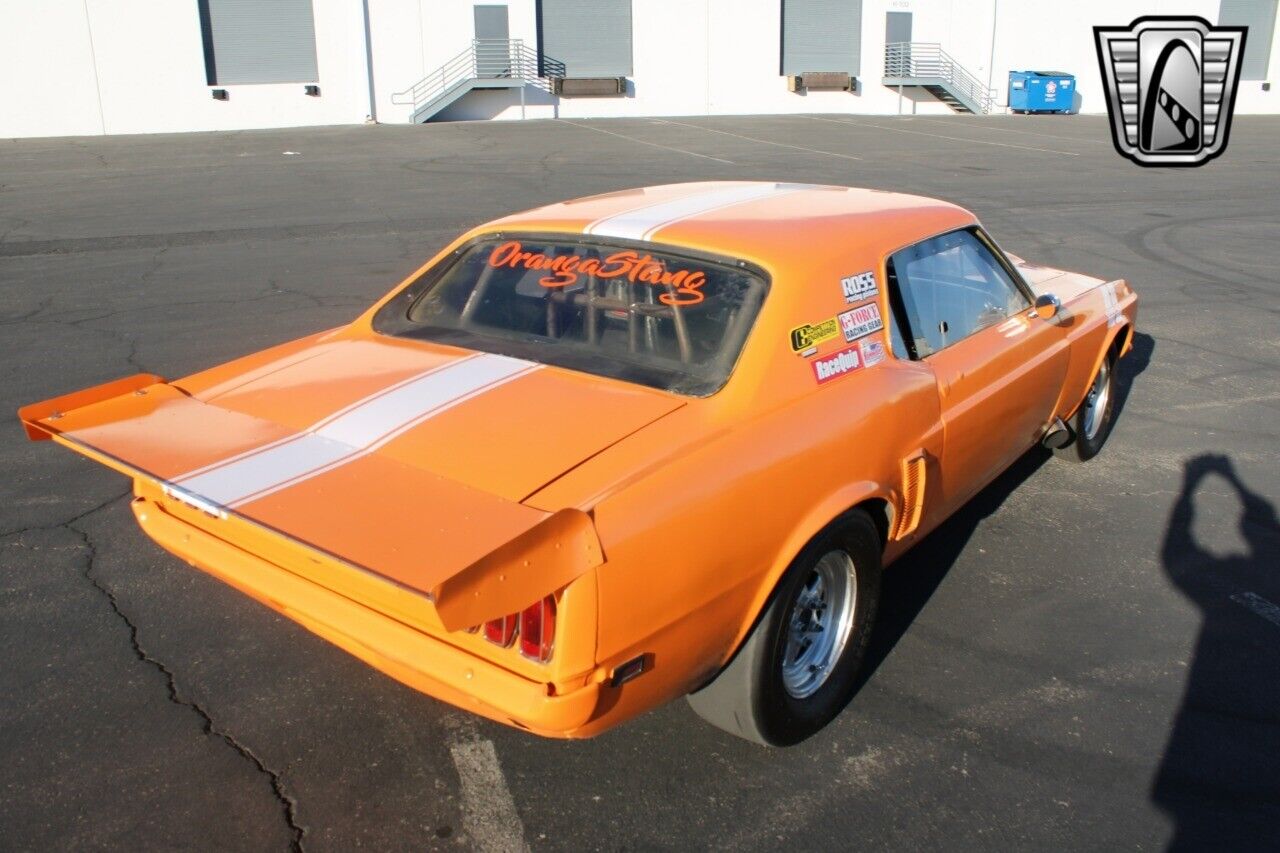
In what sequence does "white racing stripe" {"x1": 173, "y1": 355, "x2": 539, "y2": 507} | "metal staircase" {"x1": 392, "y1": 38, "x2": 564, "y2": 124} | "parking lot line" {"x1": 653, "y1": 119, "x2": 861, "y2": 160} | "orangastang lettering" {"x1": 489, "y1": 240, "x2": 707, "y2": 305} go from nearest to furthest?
"white racing stripe" {"x1": 173, "y1": 355, "x2": 539, "y2": 507}, "orangastang lettering" {"x1": 489, "y1": 240, "x2": 707, "y2": 305}, "parking lot line" {"x1": 653, "y1": 119, "x2": 861, "y2": 160}, "metal staircase" {"x1": 392, "y1": 38, "x2": 564, "y2": 124}

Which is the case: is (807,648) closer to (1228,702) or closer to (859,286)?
(859,286)

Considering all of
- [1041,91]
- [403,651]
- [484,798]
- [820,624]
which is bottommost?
[484,798]

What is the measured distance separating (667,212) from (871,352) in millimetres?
918

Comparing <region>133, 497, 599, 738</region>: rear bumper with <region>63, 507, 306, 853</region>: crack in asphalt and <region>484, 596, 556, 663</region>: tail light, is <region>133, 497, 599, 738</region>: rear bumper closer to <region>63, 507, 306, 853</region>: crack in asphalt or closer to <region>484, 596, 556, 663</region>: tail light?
<region>484, 596, 556, 663</region>: tail light

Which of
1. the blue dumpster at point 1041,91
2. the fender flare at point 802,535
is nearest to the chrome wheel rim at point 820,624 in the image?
the fender flare at point 802,535

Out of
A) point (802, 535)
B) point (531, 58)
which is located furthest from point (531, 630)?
point (531, 58)

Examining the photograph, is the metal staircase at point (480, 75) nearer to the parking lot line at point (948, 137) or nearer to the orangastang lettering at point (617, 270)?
the parking lot line at point (948, 137)

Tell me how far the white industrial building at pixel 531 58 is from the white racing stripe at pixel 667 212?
29612 mm

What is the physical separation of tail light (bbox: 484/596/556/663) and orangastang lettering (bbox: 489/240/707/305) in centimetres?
130

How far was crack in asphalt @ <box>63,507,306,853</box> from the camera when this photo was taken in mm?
2807

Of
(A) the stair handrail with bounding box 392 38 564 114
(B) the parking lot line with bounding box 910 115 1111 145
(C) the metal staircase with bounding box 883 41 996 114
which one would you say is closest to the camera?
(B) the parking lot line with bounding box 910 115 1111 145

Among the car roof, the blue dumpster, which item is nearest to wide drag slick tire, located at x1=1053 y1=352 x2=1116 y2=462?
the car roof

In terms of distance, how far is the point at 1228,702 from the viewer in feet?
11.1

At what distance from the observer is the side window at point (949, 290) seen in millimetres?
3787
